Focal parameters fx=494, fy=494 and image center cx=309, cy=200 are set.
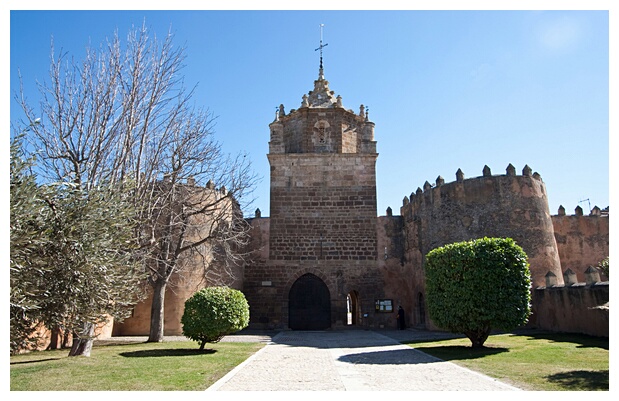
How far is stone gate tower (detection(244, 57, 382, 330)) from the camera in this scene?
886 inches

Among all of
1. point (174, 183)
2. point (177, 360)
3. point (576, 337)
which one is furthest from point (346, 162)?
point (177, 360)

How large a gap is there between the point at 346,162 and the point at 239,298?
1183 cm

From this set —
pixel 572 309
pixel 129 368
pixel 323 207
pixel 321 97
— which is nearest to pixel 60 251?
pixel 129 368

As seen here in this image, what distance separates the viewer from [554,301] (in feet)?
54.9

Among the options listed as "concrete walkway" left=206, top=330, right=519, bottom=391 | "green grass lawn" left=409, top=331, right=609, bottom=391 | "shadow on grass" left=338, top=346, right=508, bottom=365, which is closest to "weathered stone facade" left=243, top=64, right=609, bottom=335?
"green grass lawn" left=409, top=331, right=609, bottom=391

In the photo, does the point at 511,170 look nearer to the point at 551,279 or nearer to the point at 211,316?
the point at 551,279

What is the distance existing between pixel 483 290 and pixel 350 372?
16.3ft

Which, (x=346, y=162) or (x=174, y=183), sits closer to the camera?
(x=174, y=183)

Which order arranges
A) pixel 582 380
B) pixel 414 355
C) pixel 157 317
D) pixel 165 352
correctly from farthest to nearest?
pixel 157 317
pixel 165 352
pixel 414 355
pixel 582 380

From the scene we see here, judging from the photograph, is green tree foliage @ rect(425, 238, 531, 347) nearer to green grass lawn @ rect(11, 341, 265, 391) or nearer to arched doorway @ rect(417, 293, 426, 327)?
green grass lawn @ rect(11, 341, 265, 391)

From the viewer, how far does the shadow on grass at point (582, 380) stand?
23.7 feet

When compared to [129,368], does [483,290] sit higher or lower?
higher

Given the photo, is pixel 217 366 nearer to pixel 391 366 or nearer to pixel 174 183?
pixel 391 366

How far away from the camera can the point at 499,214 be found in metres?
19.3
